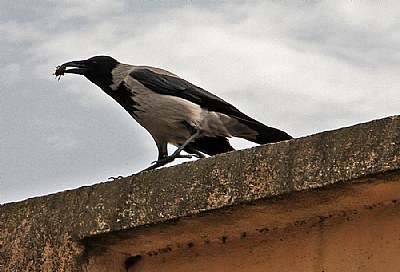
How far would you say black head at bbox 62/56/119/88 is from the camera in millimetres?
6137

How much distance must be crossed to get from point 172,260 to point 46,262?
455mm

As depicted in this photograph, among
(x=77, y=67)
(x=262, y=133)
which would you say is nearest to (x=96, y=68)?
(x=77, y=67)

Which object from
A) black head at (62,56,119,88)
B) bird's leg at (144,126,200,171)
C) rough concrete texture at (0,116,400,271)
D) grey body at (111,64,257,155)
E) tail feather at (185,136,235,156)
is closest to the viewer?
rough concrete texture at (0,116,400,271)

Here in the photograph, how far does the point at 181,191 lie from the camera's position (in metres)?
3.24

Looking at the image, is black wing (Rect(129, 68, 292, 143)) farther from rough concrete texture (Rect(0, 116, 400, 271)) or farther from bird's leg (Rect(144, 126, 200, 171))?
rough concrete texture (Rect(0, 116, 400, 271))

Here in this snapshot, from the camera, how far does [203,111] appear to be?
5.81m

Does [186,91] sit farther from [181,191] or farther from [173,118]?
[181,191]

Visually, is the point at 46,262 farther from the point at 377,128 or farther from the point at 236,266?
the point at 377,128

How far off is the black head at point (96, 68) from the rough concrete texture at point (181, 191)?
101 inches

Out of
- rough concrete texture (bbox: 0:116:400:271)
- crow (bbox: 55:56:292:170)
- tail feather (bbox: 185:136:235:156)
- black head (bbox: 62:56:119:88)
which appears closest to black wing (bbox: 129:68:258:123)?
crow (bbox: 55:56:292:170)

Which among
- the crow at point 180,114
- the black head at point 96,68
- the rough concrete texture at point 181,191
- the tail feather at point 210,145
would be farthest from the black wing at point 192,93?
the rough concrete texture at point 181,191

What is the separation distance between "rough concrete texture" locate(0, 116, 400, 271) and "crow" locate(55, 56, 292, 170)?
216 centimetres

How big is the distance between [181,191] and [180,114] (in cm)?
246

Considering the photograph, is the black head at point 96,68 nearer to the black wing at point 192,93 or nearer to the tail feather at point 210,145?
the black wing at point 192,93
